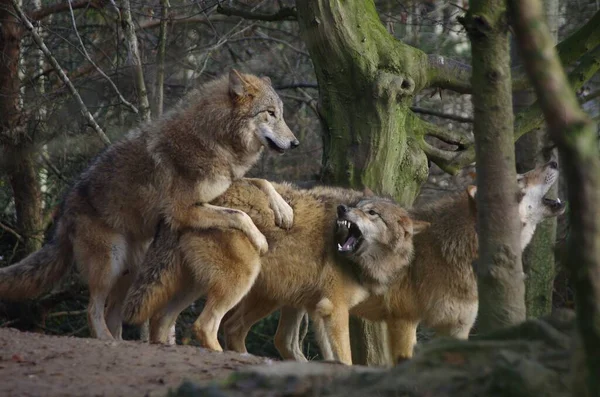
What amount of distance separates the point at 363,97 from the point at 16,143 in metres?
4.70

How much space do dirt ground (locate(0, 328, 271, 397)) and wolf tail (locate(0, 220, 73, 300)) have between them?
156cm

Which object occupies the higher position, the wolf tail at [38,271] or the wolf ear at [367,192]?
the wolf ear at [367,192]

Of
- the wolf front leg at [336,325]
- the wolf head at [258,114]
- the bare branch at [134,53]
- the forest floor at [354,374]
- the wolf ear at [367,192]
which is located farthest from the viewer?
the bare branch at [134,53]

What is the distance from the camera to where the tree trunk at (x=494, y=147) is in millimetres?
4781

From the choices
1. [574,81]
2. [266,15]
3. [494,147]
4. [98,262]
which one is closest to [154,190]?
[98,262]

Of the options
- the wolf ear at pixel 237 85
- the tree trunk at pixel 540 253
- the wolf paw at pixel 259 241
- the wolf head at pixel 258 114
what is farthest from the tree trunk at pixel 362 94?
the tree trunk at pixel 540 253

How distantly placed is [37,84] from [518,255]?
27.8 ft

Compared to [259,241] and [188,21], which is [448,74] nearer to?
[259,241]

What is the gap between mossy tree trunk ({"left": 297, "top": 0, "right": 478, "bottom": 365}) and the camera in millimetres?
8234

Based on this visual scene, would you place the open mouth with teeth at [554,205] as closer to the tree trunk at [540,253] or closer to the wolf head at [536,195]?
the wolf head at [536,195]

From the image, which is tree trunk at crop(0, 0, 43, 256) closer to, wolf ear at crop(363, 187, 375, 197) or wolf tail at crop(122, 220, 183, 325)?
wolf tail at crop(122, 220, 183, 325)

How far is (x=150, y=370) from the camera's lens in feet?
17.6

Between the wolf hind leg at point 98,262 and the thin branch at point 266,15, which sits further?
the thin branch at point 266,15

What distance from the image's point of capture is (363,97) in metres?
8.35
